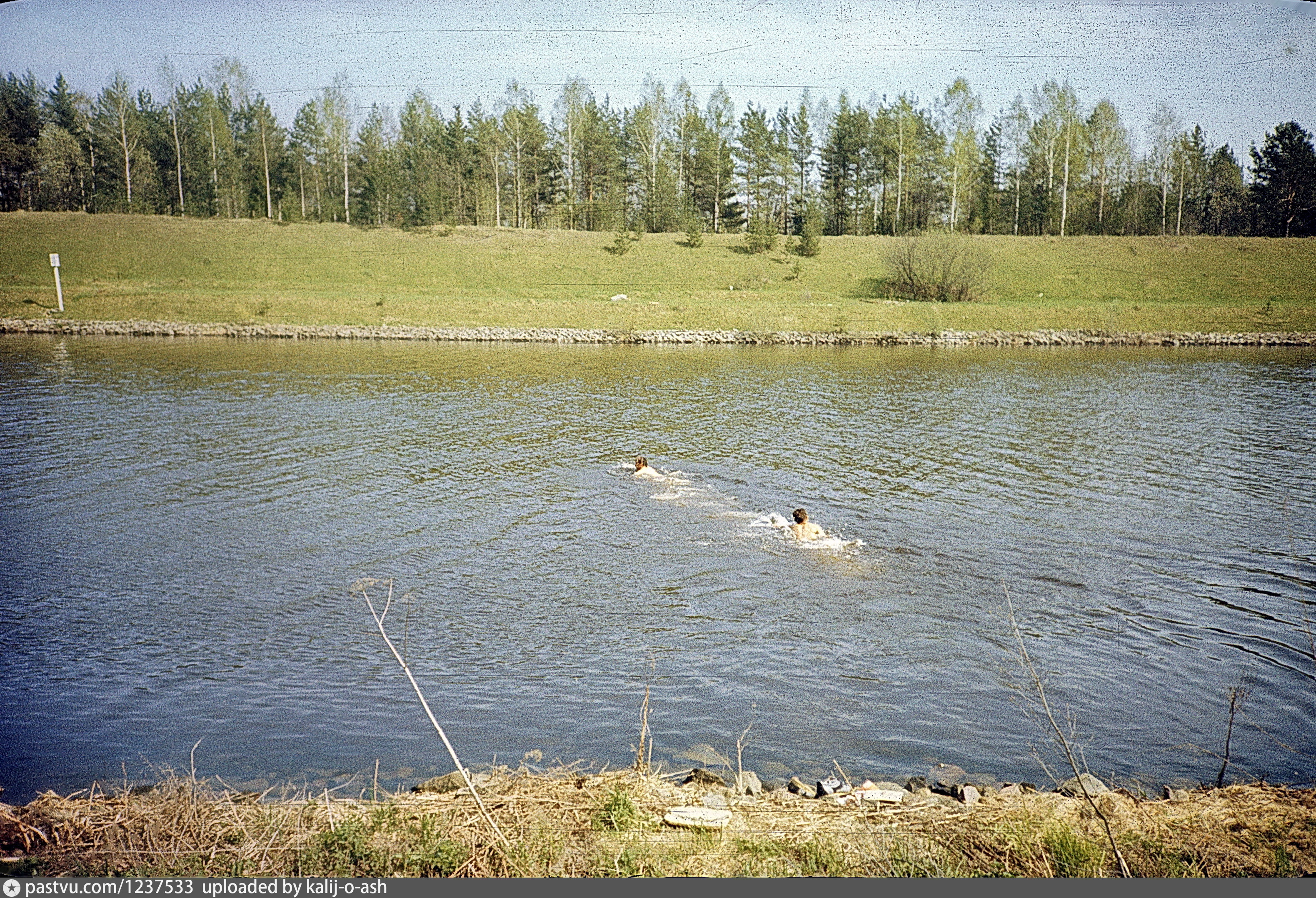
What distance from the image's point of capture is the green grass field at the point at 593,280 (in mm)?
55594

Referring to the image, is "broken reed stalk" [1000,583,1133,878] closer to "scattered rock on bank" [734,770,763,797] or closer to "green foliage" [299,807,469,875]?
"scattered rock on bank" [734,770,763,797]

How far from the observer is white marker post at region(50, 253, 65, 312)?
50219 millimetres

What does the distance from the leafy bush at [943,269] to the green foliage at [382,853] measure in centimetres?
6288

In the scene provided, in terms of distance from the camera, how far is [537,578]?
13.5m

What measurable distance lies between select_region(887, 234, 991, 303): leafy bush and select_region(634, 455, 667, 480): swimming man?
159 feet

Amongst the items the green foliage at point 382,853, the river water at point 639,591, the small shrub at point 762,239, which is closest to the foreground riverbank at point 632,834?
the green foliage at point 382,853

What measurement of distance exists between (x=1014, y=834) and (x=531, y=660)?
6.34 metres

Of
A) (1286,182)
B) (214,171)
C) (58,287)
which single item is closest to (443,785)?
(1286,182)

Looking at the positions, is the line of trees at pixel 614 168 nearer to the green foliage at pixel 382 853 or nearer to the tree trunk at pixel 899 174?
the tree trunk at pixel 899 174

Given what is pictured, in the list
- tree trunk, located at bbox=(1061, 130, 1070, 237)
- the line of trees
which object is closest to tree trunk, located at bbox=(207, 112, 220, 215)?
the line of trees

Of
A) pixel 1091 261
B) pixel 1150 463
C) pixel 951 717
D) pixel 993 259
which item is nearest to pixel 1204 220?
pixel 1091 261

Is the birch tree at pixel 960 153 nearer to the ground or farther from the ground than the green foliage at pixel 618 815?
farther from the ground

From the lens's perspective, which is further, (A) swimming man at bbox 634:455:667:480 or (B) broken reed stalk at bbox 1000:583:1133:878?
(A) swimming man at bbox 634:455:667:480

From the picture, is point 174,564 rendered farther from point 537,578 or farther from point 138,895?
point 138,895
